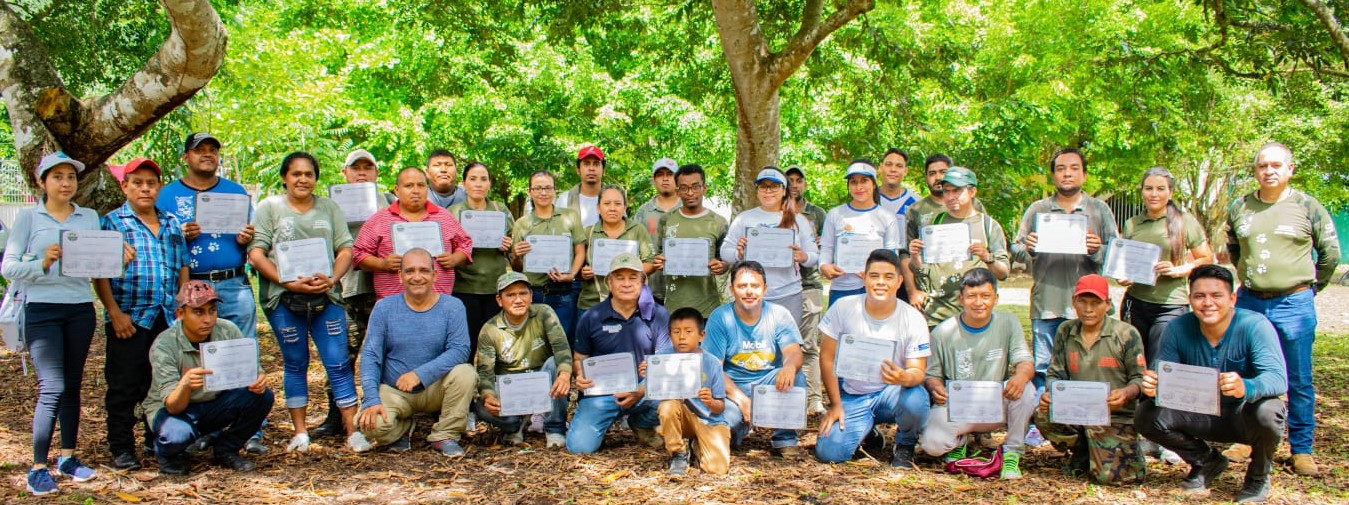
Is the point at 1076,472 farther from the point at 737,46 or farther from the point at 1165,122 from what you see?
the point at 1165,122

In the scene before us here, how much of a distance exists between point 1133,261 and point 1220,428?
1174mm

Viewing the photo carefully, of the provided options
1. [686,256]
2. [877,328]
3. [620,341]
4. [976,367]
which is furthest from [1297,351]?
[620,341]

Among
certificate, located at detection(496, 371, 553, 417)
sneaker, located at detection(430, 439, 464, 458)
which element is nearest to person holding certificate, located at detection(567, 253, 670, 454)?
certificate, located at detection(496, 371, 553, 417)

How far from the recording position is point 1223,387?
4.56m

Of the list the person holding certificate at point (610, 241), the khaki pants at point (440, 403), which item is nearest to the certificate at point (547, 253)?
the person holding certificate at point (610, 241)

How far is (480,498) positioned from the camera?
4805mm

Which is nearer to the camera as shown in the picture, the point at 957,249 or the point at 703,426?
the point at 703,426

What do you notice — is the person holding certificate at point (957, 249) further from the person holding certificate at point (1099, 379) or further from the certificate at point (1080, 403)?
the certificate at point (1080, 403)

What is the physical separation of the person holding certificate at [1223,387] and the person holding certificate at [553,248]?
12.0ft

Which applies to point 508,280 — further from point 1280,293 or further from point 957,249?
point 1280,293

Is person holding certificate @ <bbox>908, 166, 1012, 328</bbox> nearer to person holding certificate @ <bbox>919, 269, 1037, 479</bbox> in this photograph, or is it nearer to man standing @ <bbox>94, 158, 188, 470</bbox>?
person holding certificate @ <bbox>919, 269, 1037, 479</bbox>

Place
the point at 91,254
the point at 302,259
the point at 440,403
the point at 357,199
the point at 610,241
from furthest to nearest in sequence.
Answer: the point at 357,199, the point at 610,241, the point at 440,403, the point at 302,259, the point at 91,254

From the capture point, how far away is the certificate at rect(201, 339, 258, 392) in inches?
195

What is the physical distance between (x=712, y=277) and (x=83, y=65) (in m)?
6.78
